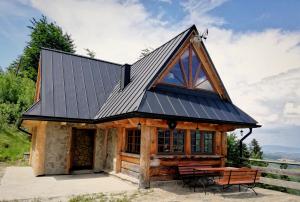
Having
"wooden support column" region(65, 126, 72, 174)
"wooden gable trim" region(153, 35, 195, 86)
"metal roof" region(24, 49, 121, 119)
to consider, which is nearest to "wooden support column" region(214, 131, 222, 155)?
"wooden gable trim" region(153, 35, 195, 86)

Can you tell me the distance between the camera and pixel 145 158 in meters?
9.09

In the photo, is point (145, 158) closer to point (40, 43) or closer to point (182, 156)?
point (182, 156)

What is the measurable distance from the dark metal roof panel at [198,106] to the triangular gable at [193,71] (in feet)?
1.40

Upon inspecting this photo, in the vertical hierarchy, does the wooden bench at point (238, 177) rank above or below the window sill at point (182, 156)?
below

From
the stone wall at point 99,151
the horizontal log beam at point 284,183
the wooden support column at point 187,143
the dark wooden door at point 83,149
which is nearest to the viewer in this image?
the horizontal log beam at point 284,183

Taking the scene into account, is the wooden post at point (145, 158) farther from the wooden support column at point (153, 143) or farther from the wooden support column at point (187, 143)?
the wooden support column at point (187, 143)

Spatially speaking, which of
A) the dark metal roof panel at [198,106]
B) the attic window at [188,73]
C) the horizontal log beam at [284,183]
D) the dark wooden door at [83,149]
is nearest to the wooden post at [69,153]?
the dark wooden door at [83,149]

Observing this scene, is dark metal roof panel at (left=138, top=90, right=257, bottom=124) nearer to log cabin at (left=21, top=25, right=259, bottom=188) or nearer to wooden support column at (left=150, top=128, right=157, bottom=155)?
log cabin at (left=21, top=25, right=259, bottom=188)

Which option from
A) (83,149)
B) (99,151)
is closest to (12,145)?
(83,149)

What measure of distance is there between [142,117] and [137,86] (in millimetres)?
2588

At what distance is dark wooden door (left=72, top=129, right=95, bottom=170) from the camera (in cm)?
1245

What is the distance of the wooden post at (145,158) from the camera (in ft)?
29.6

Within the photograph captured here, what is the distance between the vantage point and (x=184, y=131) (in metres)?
10.5

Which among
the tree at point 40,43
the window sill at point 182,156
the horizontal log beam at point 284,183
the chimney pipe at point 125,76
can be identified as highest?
the tree at point 40,43
